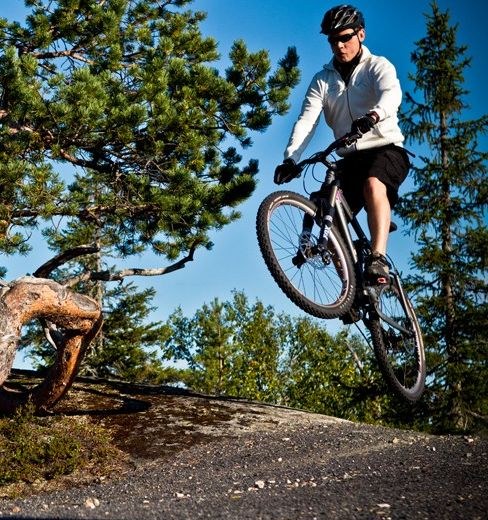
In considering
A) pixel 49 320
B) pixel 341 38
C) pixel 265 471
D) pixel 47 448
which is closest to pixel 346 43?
pixel 341 38

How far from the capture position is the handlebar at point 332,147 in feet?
15.1

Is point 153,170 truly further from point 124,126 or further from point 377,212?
point 377,212

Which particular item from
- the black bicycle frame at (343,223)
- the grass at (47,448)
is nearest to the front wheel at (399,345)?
the black bicycle frame at (343,223)

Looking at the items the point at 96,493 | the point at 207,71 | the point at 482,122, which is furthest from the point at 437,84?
the point at 96,493

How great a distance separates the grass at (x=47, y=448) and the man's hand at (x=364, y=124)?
4.37 metres

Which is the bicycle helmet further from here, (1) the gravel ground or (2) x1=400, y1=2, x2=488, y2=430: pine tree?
(2) x1=400, y1=2, x2=488, y2=430: pine tree

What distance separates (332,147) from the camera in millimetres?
4691

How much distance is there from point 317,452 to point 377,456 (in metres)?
0.85

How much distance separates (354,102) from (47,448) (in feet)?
15.4

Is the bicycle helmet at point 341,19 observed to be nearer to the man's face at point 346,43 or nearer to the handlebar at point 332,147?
the man's face at point 346,43

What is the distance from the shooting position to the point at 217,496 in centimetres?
516

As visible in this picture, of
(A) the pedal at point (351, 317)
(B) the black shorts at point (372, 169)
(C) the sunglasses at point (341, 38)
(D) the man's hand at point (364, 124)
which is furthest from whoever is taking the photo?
(B) the black shorts at point (372, 169)

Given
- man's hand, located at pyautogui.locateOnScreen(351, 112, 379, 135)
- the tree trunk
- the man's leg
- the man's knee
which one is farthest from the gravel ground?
man's hand, located at pyautogui.locateOnScreen(351, 112, 379, 135)

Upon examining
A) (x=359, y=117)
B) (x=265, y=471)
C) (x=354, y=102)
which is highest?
(x=354, y=102)
